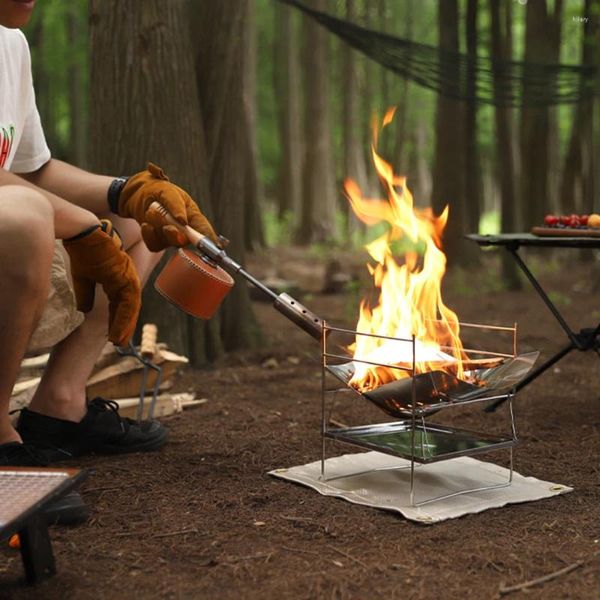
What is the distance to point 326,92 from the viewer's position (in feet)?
61.1

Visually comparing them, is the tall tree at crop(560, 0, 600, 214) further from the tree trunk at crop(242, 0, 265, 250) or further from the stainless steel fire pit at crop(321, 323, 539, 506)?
the stainless steel fire pit at crop(321, 323, 539, 506)

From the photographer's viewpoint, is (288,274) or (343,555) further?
(288,274)

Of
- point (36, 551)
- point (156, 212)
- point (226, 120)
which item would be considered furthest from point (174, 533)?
point (226, 120)

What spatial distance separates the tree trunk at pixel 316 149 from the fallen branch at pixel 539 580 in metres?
16.0

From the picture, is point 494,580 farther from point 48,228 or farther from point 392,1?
point 392,1

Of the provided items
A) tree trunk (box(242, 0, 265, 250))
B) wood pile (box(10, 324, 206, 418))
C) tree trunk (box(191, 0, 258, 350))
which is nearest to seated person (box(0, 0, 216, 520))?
wood pile (box(10, 324, 206, 418))

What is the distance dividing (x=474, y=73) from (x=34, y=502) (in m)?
5.74

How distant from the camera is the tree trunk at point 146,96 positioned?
5.19 meters

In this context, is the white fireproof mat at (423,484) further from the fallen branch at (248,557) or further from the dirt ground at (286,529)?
the fallen branch at (248,557)

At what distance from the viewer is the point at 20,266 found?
2793 mm

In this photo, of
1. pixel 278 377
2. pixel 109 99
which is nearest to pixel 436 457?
pixel 278 377

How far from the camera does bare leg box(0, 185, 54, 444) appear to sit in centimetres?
276

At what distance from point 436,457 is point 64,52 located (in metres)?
16.2

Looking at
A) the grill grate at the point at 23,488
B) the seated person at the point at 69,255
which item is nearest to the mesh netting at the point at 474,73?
the seated person at the point at 69,255
